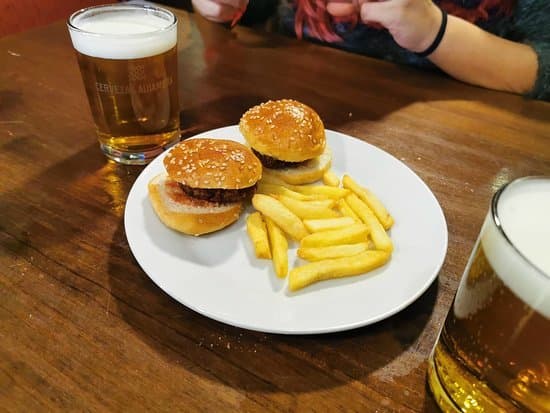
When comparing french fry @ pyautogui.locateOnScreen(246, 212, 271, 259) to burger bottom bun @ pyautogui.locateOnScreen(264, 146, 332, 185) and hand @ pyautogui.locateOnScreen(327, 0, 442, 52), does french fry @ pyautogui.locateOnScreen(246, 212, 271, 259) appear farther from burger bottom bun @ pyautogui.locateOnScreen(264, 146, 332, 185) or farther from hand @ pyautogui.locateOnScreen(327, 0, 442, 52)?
hand @ pyautogui.locateOnScreen(327, 0, 442, 52)

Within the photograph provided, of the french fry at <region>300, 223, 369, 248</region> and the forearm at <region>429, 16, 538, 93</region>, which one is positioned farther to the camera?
the forearm at <region>429, 16, 538, 93</region>

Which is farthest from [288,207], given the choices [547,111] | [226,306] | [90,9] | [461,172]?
[547,111]

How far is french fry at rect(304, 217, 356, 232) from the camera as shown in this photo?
114 centimetres

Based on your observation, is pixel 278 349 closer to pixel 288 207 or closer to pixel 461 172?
pixel 288 207

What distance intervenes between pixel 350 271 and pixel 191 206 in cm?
42

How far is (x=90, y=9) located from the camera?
4.60 feet

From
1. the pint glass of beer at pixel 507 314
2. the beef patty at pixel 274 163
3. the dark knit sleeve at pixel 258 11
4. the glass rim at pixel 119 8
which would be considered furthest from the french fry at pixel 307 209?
the dark knit sleeve at pixel 258 11

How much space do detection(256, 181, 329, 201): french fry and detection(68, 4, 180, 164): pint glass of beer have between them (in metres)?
0.38

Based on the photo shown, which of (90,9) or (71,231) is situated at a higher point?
(90,9)

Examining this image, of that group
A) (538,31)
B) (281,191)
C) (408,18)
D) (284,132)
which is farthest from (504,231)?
(538,31)

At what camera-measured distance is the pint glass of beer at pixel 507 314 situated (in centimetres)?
63

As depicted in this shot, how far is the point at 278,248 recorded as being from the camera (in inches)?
42.7

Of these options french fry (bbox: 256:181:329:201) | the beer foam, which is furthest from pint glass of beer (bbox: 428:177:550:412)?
french fry (bbox: 256:181:329:201)

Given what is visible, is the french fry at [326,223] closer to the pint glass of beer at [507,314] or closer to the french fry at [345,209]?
the french fry at [345,209]
